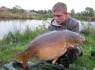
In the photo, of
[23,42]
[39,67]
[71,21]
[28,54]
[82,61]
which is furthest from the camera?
[23,42]

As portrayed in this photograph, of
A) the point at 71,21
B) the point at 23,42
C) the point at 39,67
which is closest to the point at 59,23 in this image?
the point at 71,21

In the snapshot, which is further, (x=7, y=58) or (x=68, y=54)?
(x=7, y=58)

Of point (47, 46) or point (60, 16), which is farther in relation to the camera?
point (60, 16)

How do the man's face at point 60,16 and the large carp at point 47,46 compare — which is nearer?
the large carp at point 47,46

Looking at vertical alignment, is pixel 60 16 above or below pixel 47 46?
above

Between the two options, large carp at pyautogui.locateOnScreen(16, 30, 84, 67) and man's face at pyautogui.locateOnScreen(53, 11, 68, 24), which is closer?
large carp at pyautogui.locateOnScreen(16, 30, 84, 67)

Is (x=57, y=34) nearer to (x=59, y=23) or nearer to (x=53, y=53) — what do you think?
(x=53, y=53)

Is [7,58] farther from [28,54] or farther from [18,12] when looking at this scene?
[18,12]

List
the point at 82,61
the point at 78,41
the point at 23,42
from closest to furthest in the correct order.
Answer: the point at 78,41, the point at 82,61, the point at 23,42

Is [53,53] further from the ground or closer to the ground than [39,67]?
further from the ground

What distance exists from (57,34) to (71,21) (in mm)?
A: 998

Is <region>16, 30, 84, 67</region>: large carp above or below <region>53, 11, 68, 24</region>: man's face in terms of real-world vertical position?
below

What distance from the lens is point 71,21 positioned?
4.09m

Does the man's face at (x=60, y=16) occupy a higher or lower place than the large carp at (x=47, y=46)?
higher
